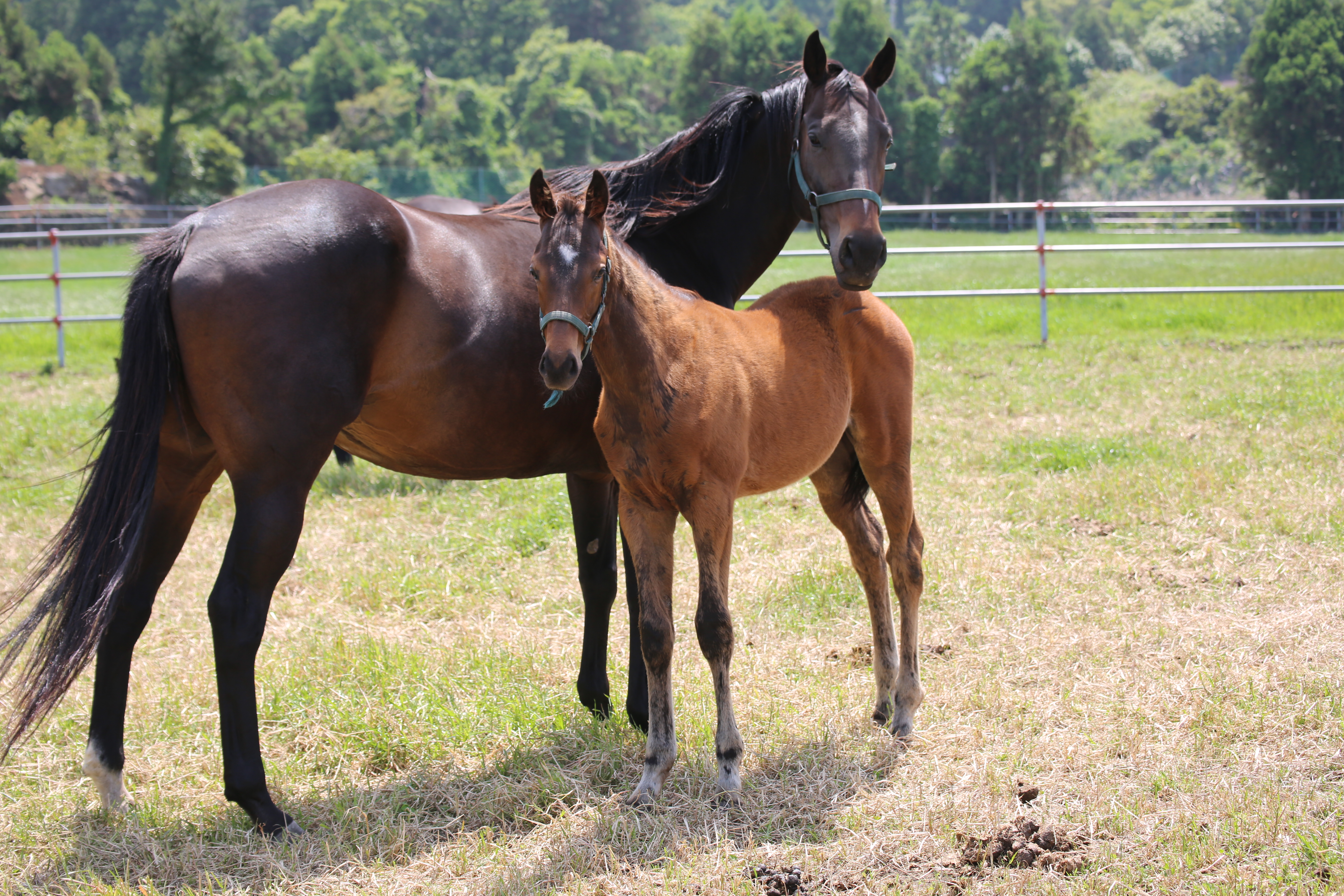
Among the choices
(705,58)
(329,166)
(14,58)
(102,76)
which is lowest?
(329,166)

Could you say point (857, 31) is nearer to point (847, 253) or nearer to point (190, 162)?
point (190, 162)

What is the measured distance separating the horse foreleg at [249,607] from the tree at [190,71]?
119ft

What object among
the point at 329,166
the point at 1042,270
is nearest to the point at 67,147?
the point at 329,166

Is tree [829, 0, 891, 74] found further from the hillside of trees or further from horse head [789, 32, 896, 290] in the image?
horse head [789, 32, 896, 290]

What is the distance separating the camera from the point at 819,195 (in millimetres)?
3205

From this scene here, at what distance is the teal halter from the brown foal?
0.24m

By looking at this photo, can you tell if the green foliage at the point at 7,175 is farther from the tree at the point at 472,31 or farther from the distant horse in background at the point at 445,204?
the tree at the point at 472,31

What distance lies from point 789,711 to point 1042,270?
8.81 metres

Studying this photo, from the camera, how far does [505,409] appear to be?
3180 millimetres

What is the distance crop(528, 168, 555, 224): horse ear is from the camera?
2.70 metres

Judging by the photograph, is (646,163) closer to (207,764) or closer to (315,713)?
(315,713)

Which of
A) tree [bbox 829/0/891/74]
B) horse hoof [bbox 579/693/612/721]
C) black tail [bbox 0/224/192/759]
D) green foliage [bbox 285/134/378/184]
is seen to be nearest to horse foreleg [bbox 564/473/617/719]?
horse hoof [bbox 579/693/612/721]

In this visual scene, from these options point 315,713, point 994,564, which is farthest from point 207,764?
point 994,564

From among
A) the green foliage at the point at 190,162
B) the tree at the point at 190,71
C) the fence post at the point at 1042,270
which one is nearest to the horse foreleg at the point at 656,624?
the fence post at the point at 1042,270
